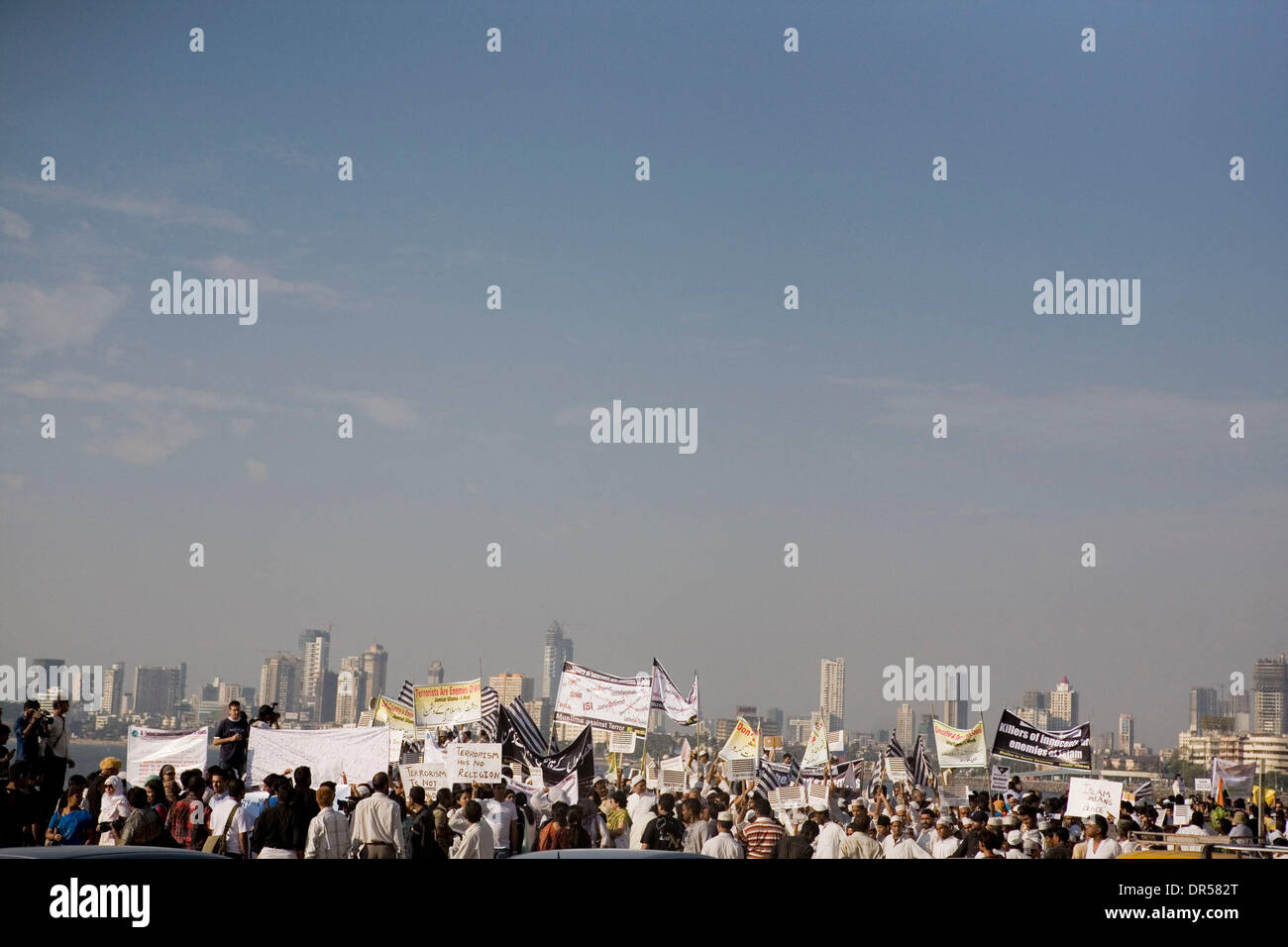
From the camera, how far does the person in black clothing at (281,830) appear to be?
14055 mm

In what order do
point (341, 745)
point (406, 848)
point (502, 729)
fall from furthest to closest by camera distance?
point (502, 729) < point (341, 745) < point (406, 848)

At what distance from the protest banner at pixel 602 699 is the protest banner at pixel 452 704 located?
1.48 metres

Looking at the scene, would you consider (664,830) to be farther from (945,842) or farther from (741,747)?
(741,747)

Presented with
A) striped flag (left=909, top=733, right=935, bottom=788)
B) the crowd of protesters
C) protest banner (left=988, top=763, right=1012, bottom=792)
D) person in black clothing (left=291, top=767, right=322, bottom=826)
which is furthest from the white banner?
person in black clothing (left=291, top=767, right=322, bottom=826)

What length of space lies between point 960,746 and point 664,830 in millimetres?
15430

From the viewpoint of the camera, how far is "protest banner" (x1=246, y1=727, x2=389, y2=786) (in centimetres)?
1769

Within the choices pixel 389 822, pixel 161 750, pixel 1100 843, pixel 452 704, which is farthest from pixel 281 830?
pixel 452 704

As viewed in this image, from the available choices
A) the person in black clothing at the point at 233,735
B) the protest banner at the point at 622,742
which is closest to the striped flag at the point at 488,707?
the protest banner at the point at 622,742
